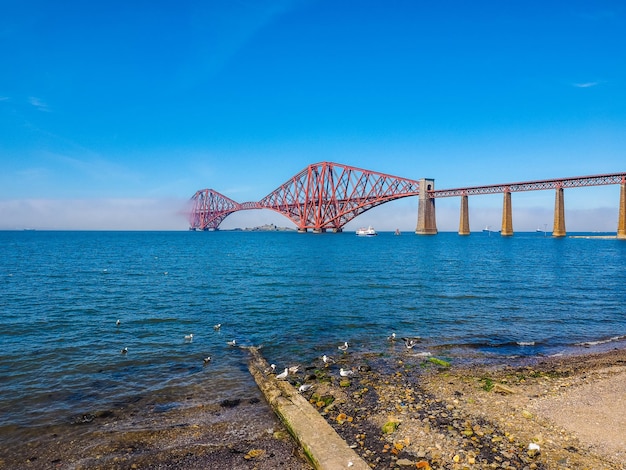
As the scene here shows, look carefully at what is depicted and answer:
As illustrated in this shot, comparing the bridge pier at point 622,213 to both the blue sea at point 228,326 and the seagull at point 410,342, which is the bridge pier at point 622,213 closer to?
the blue sea at point 228,326

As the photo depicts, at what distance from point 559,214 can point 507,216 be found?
13066 millimetres

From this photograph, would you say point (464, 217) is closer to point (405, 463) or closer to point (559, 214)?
point (559, 214)

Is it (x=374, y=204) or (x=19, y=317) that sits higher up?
(x=374, y=204)

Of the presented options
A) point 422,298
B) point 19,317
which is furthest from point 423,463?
point 19,317

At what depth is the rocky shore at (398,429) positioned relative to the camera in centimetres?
621

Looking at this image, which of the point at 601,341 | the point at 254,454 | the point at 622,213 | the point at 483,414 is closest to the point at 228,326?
the point at 254,454

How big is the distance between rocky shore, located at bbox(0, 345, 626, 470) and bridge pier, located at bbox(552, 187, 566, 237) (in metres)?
94.2

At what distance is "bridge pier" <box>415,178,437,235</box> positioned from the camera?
113938mm

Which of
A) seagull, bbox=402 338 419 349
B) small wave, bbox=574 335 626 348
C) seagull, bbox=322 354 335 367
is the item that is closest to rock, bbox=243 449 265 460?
seagull, bbox=322 354 335 367

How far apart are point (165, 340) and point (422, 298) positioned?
1409 cm

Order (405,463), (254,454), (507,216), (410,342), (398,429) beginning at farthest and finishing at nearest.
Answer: (507,216) < (410,342) < (398,429) < (254,454) < (405,463)

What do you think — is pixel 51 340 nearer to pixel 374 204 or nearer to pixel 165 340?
pixel 165 340

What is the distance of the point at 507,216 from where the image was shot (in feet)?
346

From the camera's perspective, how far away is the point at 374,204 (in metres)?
123
